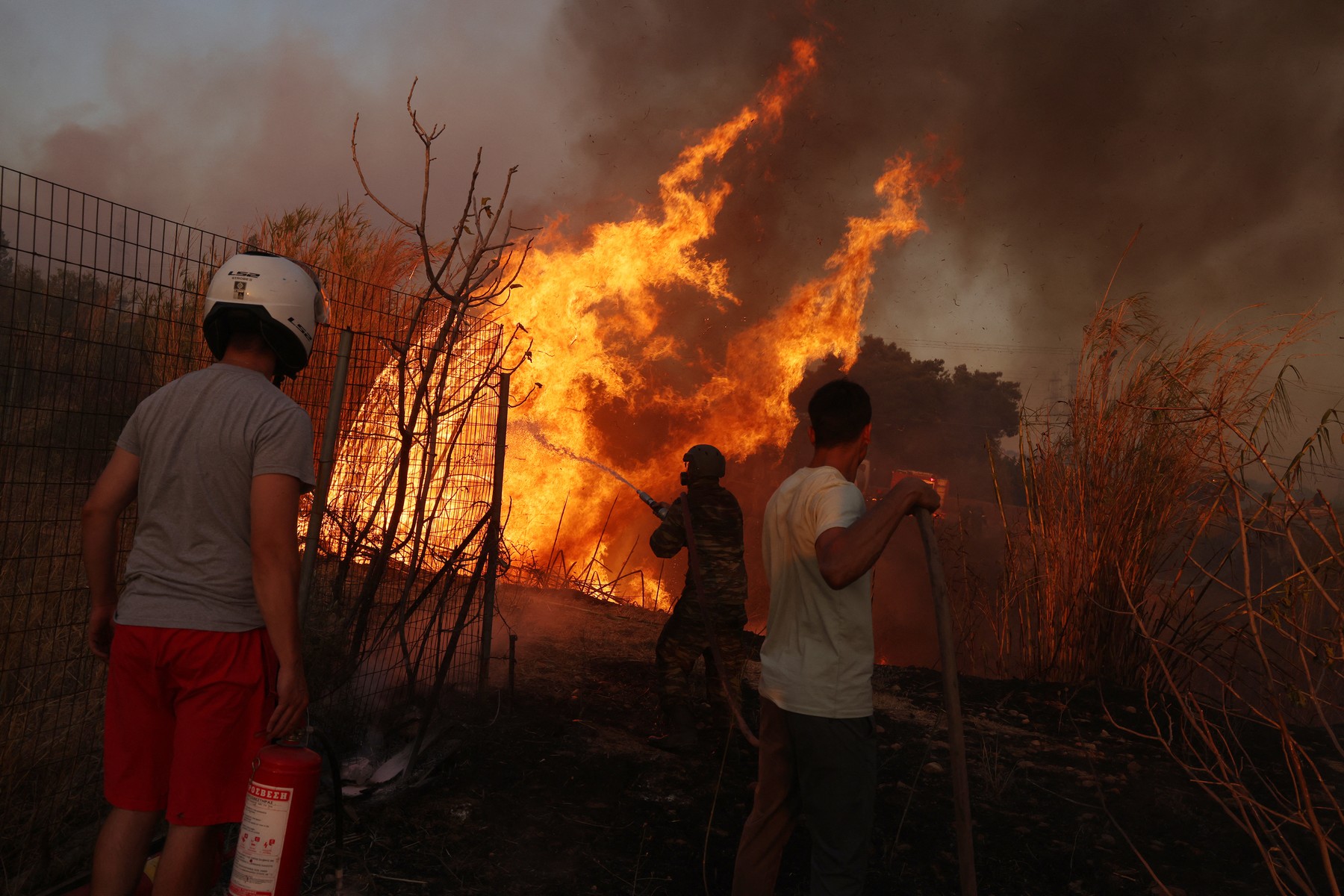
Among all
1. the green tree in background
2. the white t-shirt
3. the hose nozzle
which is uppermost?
the green tree in background

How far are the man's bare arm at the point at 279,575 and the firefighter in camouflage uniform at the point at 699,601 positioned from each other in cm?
316

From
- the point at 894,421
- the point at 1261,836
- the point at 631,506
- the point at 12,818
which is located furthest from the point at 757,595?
the point at 12,818

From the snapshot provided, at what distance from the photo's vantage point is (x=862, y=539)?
7.69ft

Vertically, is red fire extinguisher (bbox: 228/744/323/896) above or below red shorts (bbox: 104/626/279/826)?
below

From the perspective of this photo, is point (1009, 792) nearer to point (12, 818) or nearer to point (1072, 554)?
point (1072, 554)

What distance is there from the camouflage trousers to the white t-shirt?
8.77 feet

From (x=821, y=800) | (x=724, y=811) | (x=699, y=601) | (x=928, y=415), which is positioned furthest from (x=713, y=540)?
(x=928, y=415)

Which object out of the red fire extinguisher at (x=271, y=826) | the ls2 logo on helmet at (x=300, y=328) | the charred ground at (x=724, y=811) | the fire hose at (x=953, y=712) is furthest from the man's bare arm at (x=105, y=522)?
the fire hose at (x=953, y=712)

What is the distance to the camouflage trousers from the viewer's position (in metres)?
5.37

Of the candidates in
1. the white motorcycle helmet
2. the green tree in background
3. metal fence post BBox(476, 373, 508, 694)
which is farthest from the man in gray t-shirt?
the green tree in background

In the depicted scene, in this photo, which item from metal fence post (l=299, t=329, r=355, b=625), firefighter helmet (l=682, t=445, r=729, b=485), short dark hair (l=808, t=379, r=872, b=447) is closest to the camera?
short dark hair (l=808, t=379, r=872, b=447)

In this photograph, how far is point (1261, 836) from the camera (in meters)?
4.54

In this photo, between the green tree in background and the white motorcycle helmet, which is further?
the green tree in background

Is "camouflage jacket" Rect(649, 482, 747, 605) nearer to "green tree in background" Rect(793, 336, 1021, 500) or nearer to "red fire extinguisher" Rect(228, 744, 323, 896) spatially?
"red fire extinguisher" Rect(228, 744, 323, 896)
